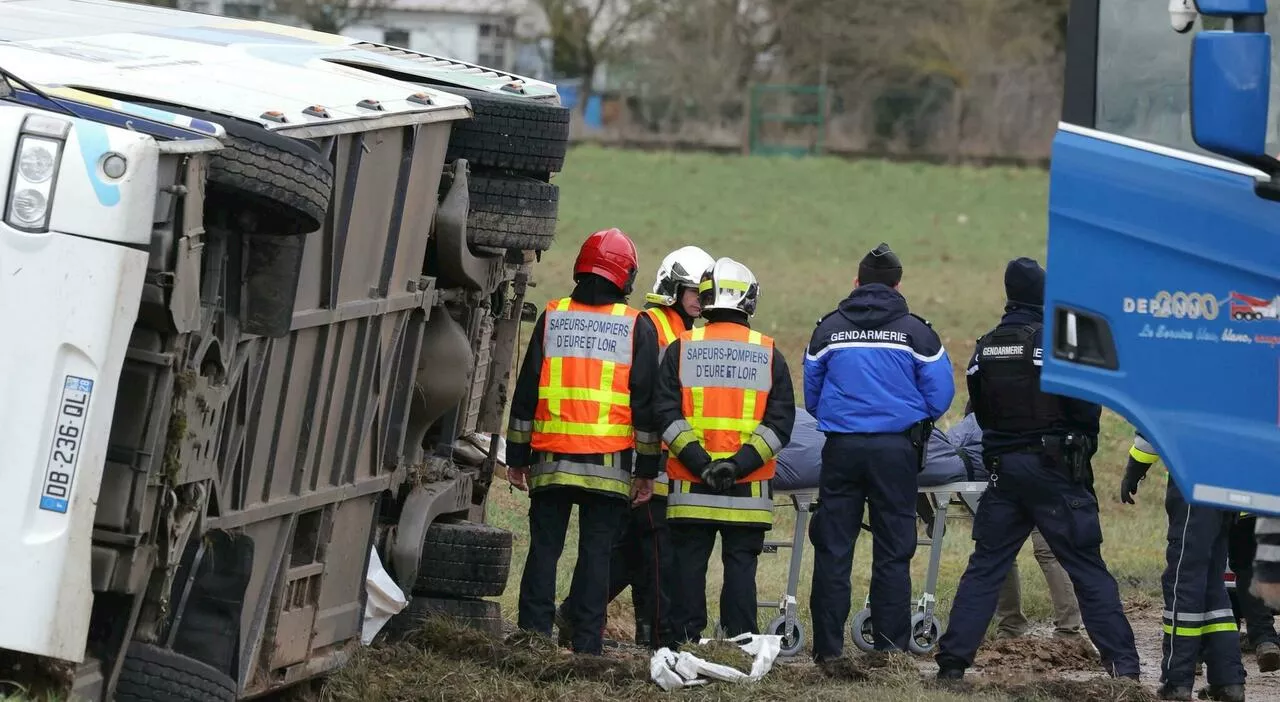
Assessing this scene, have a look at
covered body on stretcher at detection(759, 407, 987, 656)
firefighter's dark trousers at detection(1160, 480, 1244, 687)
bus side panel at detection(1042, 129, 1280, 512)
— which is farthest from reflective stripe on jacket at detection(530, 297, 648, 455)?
bus side panel at detection(1042, 129, 1280, 512)

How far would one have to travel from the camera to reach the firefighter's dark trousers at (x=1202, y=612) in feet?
27.1

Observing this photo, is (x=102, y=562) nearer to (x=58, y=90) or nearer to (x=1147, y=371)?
(x=58, y=90)

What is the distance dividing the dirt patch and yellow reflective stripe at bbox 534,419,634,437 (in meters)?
2.09

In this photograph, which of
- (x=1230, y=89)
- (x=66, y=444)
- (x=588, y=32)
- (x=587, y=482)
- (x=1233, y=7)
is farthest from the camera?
(x=588, y=32)

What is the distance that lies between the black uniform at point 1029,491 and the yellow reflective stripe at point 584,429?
1.60 metres

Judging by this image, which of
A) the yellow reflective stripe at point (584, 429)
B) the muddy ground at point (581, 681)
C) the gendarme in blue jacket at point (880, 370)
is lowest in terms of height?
the muddy ground at point (581, 681)

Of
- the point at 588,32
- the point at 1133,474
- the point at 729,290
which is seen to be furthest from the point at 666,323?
the point at 588,32

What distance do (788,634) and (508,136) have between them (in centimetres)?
270

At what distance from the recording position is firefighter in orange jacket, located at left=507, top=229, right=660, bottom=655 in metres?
8.66

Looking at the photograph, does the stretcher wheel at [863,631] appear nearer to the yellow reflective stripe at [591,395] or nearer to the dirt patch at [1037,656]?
the dirt patch at [1037,656]

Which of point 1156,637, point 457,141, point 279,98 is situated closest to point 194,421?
point 279,98

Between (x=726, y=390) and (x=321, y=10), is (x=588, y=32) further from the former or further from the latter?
(x=726, y=390)

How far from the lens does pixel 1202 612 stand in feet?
27.2

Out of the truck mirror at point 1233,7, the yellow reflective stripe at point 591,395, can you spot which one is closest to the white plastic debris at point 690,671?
the yellow reflective stripe at point 591,395
